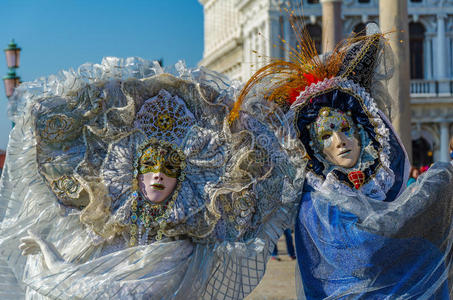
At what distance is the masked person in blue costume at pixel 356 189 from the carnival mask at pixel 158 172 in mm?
498

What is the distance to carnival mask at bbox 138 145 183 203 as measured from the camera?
13.3 ft

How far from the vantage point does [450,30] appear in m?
25.7

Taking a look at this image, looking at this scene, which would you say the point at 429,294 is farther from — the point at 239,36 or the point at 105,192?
the point at 239,36

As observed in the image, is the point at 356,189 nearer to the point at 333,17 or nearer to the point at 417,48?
the point at 333,17

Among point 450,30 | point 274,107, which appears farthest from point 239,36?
point 274,107

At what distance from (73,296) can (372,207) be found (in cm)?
156

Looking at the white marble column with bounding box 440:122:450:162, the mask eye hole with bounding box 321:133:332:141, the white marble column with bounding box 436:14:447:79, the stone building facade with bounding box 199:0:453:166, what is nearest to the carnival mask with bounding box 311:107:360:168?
the mask eye hole with bounding box 321:133:332:141

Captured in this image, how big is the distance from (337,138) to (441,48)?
Answer: 22.6 meters

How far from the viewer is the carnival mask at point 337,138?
161 inches

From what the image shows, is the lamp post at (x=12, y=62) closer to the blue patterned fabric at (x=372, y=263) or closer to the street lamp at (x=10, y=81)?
the street lamp at (x=10, y=81)

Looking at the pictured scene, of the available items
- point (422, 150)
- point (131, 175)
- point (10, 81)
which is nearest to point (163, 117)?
point (131, 175)

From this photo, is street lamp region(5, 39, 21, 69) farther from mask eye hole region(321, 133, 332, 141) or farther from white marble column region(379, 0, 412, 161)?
mask eye hole region(321, 133, 332, 141)

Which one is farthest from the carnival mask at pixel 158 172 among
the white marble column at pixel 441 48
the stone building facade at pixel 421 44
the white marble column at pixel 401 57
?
the white marble column at pixel 441 48

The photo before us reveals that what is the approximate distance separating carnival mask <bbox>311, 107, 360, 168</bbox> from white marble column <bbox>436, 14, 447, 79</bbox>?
22.2 meters
